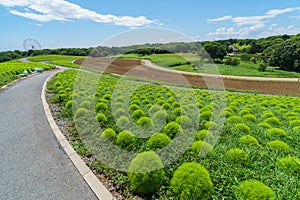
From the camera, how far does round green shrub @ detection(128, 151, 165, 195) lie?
3.22m

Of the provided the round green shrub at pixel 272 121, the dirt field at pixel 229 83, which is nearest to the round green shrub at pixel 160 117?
the round green shrub at pixel 272 121

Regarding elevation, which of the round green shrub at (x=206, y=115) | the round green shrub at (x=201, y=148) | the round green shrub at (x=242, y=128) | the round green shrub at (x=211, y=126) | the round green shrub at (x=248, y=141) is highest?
the round green shrub at (x=201, y=148)

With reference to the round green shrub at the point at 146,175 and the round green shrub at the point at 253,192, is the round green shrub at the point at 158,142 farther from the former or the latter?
the round green shrub at the point at 253,192

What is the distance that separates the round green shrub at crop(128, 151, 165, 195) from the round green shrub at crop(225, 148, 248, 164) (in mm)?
1425

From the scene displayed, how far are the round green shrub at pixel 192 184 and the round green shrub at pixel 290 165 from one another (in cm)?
165

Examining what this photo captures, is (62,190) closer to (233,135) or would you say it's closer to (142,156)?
(142,156)

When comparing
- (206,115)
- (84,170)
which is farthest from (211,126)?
(84,170)

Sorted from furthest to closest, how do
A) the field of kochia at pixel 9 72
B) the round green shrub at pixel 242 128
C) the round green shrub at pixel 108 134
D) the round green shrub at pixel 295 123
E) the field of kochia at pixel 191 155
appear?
the field of kochia at pixel 9 72 < the round green shrub at pixel 295 123 < the round green shrub at pixel 242 128 < the round green shrub at pixel 108 134 < the field of kochia at pixel 191 155

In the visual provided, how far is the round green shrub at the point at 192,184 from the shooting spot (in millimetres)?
2862

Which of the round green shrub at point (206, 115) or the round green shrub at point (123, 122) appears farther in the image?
the round green shrub at point (206, 115)

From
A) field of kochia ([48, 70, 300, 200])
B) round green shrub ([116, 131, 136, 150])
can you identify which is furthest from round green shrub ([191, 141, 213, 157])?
round green shrub ([116, 131, 136, 150])

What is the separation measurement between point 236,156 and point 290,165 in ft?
3.01

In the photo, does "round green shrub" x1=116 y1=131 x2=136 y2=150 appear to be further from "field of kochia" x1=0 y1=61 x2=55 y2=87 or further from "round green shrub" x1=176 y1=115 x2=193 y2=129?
"field of kochia" x1=0 y1=61 x2=55 y2=87

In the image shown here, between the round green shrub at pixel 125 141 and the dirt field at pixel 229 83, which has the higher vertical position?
the round green shrub at pixel 125 141
